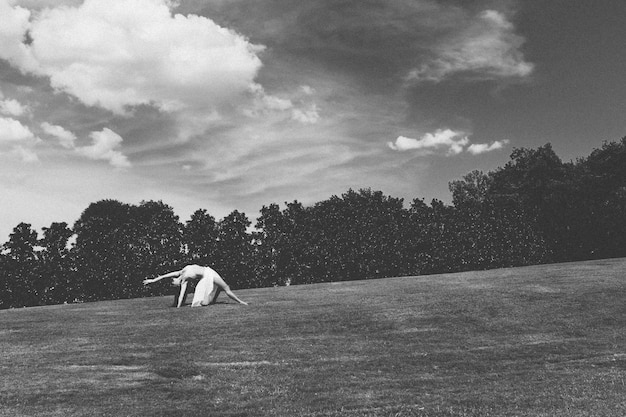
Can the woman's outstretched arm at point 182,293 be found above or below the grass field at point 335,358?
above

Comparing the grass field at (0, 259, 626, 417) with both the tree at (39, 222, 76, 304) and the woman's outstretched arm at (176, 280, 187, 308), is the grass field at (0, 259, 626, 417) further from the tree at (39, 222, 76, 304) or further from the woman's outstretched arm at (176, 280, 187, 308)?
the tree at (39, 222, 76, 304)

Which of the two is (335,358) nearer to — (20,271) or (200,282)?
(200,282)

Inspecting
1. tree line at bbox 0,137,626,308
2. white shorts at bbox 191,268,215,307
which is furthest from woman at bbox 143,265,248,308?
tree line at bbox 0,137,626,308

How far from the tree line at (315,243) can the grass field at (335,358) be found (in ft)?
99.1

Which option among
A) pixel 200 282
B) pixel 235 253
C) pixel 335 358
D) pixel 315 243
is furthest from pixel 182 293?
pixel 315 243

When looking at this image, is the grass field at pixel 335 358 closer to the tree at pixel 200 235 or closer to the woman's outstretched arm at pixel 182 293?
the woman's outstretched arm at pixel 182 293

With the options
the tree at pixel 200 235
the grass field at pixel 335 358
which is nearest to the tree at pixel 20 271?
the tree at pixel 200 235

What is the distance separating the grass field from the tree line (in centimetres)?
3020

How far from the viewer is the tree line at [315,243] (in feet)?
180

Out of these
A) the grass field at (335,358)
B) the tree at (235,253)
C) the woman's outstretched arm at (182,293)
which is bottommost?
the grass field at (335,358)

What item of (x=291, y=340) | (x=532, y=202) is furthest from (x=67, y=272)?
(x=532, y=202)

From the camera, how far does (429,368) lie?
15109 millimetres

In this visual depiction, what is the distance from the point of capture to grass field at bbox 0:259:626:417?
1208 centimetres

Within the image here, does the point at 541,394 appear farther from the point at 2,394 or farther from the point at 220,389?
the point at 2,394
